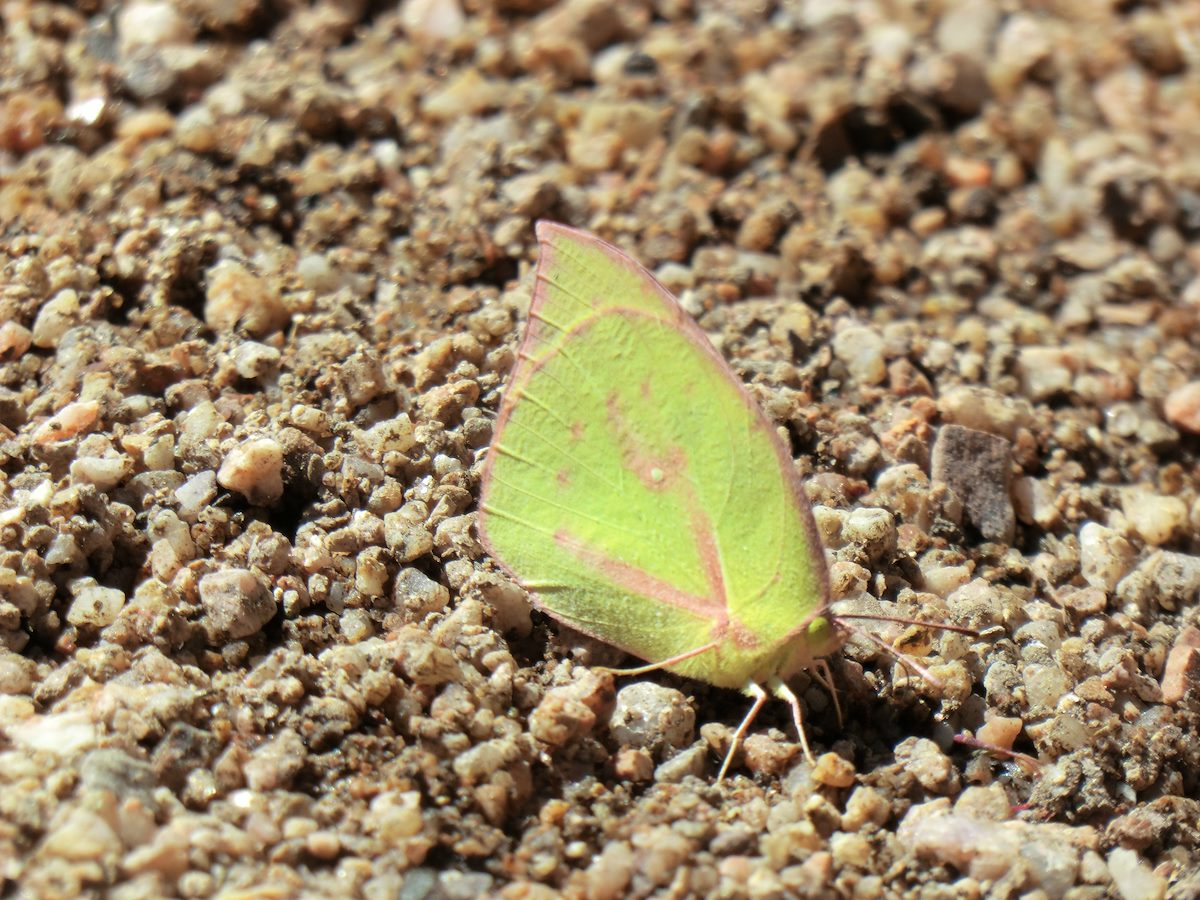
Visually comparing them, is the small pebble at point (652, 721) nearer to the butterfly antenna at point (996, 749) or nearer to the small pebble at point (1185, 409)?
the butterfly antenna at point (996, 749)

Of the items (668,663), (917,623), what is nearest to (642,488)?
(668,663)

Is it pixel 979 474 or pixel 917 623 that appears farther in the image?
pixel 979 474

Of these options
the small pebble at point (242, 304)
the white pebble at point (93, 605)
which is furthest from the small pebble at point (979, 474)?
the white pebble at point (93, 605)

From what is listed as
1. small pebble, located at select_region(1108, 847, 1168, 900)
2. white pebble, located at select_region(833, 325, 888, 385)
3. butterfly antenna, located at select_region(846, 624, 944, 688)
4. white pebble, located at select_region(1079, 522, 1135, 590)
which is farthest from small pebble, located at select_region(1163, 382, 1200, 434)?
small pebble, located at select_region(1108, 847, 1168, 900)

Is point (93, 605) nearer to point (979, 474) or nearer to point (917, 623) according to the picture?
point (917, 623)

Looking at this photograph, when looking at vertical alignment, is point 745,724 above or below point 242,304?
below

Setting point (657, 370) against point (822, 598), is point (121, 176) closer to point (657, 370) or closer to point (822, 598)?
point (657, 370)
